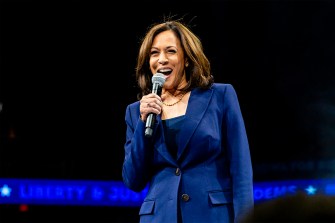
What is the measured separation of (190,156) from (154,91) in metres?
0.24

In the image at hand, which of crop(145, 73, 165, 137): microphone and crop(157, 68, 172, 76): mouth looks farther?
crop(157, 68, 172, 76): mouth

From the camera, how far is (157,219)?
1.90 metres

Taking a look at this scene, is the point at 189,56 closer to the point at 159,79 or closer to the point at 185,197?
the point at 159,79

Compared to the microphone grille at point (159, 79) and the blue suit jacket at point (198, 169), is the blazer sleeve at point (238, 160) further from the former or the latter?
the microphone grille at point (159, 79)

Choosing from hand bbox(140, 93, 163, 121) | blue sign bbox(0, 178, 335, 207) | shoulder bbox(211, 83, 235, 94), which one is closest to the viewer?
hand bbox(140, 93, 163, 121)

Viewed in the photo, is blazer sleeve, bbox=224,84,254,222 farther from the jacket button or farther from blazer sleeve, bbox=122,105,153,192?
blazer sleeve, bbox=122,105,153,192

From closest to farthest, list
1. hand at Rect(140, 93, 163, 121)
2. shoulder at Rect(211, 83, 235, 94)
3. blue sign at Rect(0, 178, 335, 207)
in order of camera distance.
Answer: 1. hand at Rect(140, 93, 163, 121)
2. shoulder at Rect(211, 83, 235, 94)
3. blue sign at Rect(0, 178, 335, 207)

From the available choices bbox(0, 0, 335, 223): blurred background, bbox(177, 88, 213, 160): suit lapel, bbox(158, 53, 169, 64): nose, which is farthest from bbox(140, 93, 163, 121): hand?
bbox(0, 0, 335, 223): blurred background

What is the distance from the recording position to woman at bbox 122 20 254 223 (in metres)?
1.87

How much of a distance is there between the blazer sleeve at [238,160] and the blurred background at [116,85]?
278 cm

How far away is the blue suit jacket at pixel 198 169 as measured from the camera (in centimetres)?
187

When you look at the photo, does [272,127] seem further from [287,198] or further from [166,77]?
[287,198]

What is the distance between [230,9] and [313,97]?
1.03m

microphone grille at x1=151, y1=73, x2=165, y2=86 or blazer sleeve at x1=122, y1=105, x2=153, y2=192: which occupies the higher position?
microphone grille at x1=151, y1=73, x2=165, y2=86
